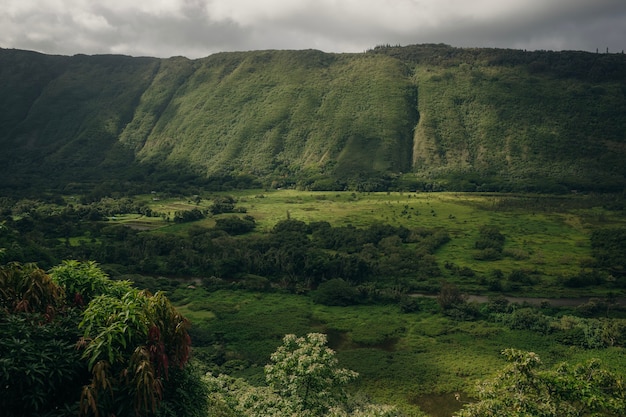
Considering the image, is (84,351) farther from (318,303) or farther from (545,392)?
(318,303)

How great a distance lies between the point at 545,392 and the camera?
20078mm

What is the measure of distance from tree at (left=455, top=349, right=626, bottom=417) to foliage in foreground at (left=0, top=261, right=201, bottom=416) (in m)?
12.8

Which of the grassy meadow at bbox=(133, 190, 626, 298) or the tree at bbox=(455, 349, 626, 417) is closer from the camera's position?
the tree at bbox=(455, 349, 626, 417)

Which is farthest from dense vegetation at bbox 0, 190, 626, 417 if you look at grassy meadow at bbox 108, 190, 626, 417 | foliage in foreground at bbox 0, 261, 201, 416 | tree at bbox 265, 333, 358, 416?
tree at bbox 265, 333, 358, 416

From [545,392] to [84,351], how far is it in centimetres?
1848

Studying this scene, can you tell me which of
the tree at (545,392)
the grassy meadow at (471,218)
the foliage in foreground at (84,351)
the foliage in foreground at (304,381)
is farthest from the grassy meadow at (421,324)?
the foliage in foreground at (84,351)

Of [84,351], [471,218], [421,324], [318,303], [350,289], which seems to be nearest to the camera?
[84,351]

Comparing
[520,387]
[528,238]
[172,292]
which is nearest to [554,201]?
[528,238]

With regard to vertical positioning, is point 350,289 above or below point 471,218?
below

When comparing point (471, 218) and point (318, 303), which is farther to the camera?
point (471, 218)

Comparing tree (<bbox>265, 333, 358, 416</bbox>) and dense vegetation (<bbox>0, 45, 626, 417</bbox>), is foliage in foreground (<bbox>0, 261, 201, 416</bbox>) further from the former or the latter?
tree (<bbox>265, 333, 358, 416</bbox>)

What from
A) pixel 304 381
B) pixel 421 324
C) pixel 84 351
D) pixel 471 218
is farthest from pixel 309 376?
pixel 471 218

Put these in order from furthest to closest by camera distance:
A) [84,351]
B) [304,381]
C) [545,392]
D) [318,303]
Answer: [318,303], [304,381], [545,392], [84,351]

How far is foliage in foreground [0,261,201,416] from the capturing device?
42.0 ft
